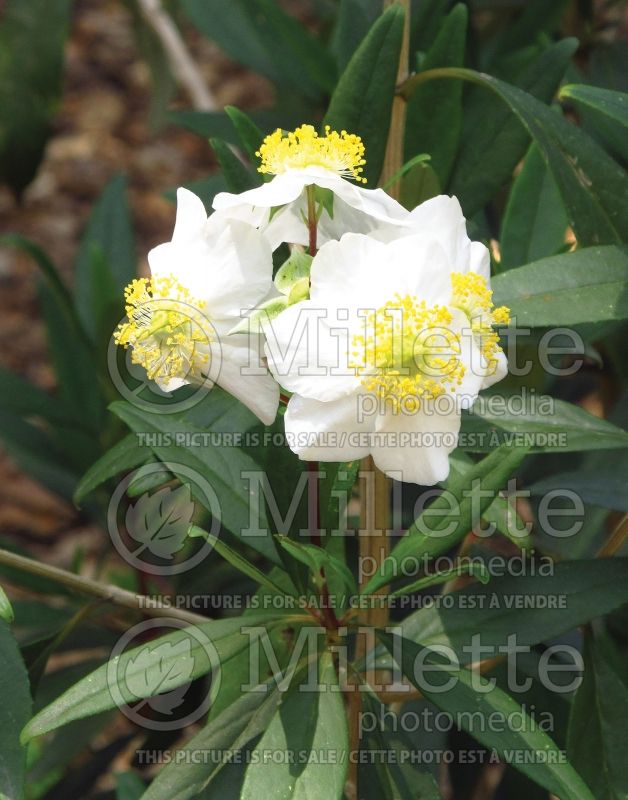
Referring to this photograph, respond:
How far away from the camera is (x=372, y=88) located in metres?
0.97

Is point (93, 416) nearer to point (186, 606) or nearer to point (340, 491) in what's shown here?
point (186, 606)

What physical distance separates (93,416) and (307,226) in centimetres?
86

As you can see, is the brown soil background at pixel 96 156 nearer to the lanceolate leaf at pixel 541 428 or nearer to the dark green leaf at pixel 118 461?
the dark green leaf at pixel 118 461

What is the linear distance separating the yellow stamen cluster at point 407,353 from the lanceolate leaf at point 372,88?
269 mm

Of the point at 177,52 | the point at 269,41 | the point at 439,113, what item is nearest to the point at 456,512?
the point at 439,113

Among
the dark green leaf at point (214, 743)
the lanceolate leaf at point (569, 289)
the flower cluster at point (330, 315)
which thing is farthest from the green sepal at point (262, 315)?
the dark green leaf at point (214, 743)

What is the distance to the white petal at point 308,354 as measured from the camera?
0.74 meters

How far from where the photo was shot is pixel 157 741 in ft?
4.66

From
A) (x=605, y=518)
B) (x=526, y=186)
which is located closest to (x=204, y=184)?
(x=526, y=186)

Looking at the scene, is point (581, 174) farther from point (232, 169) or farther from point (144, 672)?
point (144, 672)

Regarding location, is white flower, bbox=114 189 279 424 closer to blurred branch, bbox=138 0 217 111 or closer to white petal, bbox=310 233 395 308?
white petal, bbox=310 233 395 308

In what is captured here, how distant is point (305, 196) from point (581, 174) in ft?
0.94

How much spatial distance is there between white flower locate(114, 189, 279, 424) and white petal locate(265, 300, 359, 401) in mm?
52

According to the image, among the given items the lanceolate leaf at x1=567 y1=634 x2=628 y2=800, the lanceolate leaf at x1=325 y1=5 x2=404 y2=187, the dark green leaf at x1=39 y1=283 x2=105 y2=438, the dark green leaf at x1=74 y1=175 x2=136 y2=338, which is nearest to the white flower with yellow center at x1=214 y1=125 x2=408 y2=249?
the lanceolate leaf at x1=325 y1=5 x2=404 y2=187
